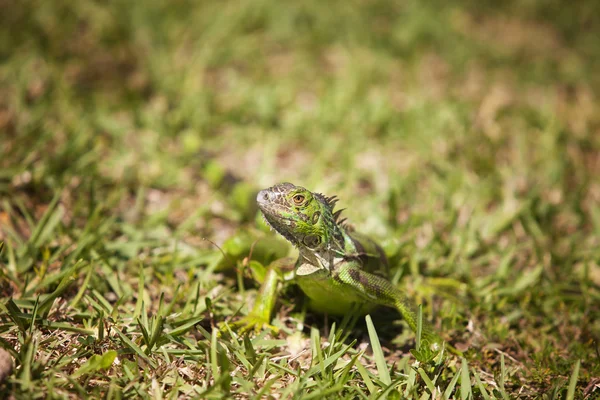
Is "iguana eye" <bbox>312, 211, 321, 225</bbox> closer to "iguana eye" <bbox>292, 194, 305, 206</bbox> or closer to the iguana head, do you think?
the iguana head

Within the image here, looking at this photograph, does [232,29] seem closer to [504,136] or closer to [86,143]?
[86,143]

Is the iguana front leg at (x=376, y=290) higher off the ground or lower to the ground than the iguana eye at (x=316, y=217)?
lower

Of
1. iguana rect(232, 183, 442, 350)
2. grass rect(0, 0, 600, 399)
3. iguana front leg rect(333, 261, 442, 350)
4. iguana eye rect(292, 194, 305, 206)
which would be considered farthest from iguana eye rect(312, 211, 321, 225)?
grass rect(0, 0, 600, 399)

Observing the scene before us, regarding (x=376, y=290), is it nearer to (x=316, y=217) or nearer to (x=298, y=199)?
(x=316, y=217)

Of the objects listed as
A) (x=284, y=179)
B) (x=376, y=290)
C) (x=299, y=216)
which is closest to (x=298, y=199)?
(x=299, y=216)

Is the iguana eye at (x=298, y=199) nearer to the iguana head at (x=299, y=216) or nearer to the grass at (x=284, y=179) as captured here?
the iguana head at (x=299, y=216)

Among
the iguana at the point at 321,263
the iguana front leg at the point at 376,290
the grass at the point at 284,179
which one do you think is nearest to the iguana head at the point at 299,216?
the iguana at the point at 321,263
